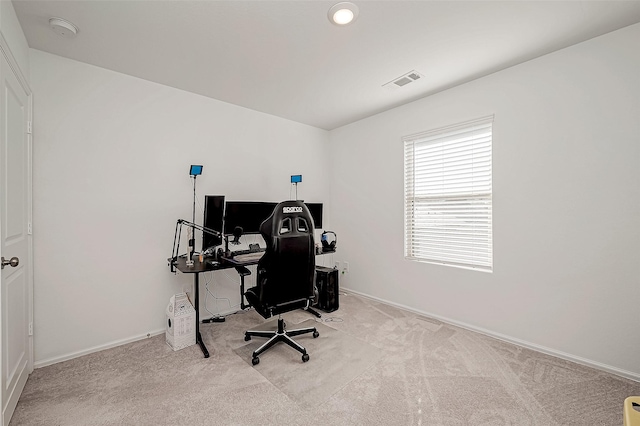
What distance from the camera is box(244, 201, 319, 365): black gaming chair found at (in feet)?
7.47

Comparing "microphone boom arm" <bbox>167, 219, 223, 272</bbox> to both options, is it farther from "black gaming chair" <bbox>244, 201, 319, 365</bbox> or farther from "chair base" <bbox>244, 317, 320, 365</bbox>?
"chair base" <bbox>244, 317, 320, 365</bbox>

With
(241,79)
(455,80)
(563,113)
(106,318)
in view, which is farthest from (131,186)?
(563,113)

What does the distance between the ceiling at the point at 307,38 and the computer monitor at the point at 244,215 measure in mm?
1300

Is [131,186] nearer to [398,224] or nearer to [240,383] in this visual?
[240,383]

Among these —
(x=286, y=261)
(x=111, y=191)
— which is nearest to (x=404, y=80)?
(x=286, y=261)

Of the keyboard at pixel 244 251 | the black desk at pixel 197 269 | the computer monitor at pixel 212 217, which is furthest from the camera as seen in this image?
the keyboard at pixel 244 251

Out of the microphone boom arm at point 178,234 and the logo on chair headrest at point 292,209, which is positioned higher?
the logo on chair headrest at point 292,209

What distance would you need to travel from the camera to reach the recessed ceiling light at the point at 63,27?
197cm

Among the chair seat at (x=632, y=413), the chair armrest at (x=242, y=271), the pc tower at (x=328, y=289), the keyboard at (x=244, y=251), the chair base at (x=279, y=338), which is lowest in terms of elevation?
the chair base at (x=279, y=338)

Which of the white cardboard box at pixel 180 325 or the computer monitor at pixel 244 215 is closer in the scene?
the white cardboard box at pixel 180 325

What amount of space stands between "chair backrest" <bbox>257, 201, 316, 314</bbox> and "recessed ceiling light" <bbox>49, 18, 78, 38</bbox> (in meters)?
1.98

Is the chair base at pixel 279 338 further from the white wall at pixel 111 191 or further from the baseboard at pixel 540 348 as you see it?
the baseboard at pixel 540 348

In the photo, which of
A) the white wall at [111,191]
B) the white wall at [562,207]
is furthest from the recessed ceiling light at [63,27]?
the white wall at [562,207]

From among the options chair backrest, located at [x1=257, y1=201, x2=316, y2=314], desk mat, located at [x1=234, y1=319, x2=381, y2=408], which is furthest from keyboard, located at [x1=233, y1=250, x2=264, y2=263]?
desk mat, located at [x1=234, y1=319, x2=381, y2=408]
